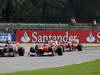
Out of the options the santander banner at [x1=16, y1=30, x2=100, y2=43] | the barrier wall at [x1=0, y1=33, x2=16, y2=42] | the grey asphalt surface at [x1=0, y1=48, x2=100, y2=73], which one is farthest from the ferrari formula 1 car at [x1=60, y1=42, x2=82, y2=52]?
the barrier wall at [x1=0, y1=33, x2=16, y2=42]

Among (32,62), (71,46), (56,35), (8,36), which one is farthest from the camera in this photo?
(8,36)

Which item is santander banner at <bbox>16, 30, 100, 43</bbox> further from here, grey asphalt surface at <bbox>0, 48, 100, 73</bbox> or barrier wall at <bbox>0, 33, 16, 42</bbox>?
grey asphalt surface at <bbox>0, 48, 100, 73</bbox>

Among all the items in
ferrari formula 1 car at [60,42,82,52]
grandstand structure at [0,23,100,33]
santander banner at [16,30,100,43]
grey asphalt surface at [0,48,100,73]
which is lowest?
grey asphalt surface at [0,48,100,73]

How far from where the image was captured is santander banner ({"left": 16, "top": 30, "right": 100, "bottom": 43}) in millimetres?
39250

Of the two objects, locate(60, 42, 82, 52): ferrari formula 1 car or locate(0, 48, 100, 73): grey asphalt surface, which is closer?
locate(0, 48, 100, 73): grey asphalt surface

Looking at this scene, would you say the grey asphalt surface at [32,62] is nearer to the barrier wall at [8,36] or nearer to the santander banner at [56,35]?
the santander banner at [56,35]

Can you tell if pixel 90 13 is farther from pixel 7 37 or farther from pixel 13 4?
pixel 7 37

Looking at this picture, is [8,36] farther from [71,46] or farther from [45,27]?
[71,46]

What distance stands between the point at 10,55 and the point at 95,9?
43.7 metres

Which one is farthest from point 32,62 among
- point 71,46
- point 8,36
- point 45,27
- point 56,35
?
point 45,27

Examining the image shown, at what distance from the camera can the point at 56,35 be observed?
39.7 meters

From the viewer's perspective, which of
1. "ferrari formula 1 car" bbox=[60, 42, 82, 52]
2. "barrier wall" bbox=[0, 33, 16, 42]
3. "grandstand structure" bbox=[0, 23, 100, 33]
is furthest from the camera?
"grandstand structure" bbox=[0, 23, 100, 33]

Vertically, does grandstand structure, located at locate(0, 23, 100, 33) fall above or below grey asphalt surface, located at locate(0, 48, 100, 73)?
above

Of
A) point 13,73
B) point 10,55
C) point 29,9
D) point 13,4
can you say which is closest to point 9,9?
point 13,4
